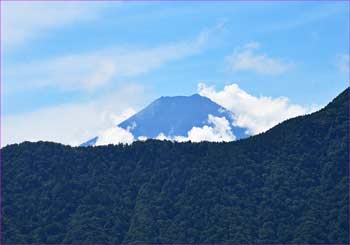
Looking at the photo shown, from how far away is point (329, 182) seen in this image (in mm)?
88125

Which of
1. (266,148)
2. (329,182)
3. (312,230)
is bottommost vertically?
(312,230)

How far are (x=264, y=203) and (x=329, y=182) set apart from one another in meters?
7.45

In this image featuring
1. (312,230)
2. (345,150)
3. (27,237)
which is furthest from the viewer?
(345,150)

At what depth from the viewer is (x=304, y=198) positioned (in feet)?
285

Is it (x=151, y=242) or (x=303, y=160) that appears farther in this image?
(x=303, y=160)

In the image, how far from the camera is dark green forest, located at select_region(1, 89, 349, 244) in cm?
8344

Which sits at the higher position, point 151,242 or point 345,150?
point 345,150

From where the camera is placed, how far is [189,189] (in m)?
90.9

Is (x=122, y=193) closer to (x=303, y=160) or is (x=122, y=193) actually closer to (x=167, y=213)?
(x=167, y=213)

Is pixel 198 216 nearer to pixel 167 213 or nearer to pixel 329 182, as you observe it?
pixel 167 213

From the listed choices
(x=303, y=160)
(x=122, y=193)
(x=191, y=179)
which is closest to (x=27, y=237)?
(x=122, y=193)

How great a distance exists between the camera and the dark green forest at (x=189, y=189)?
274 ft

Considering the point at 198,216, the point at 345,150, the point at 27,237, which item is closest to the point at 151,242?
the point at 198,216

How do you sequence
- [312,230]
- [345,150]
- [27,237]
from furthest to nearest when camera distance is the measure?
[345,150] → [27,237] → [312,230]
